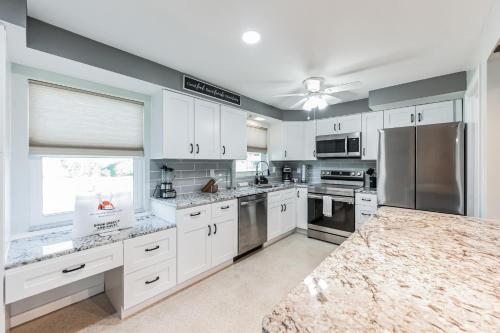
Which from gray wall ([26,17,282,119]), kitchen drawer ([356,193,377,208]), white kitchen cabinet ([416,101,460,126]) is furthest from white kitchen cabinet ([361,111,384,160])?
gray wall ([26,17,282,119])

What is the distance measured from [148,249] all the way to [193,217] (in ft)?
1.80

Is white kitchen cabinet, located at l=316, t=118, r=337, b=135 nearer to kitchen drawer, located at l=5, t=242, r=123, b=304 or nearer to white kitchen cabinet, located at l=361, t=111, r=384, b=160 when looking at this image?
white kitchen cabinet, located at l=361, t=111, r=384, b=160

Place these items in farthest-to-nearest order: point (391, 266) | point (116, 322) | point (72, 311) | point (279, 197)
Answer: point (279, 197), point (72, 311), point (116, 322), point (391, 266)

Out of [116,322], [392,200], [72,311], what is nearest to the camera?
[116,322]

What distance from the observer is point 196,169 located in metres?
3.24

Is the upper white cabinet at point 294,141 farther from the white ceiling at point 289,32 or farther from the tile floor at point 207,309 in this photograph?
the tile floor at point 207,309

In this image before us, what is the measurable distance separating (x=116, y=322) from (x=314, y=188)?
3188 mm

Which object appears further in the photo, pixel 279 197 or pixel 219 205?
pixel 279 197

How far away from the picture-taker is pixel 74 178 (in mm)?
2268

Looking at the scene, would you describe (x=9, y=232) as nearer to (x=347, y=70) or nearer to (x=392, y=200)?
(x=347, y=70)

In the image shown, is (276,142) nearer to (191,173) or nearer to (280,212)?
(280,212)

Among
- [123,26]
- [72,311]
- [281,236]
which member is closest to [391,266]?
[123,26]

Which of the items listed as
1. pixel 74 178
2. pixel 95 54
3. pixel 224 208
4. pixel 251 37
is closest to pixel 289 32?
pixel 251 37

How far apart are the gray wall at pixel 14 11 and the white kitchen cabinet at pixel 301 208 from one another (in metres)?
3.87
